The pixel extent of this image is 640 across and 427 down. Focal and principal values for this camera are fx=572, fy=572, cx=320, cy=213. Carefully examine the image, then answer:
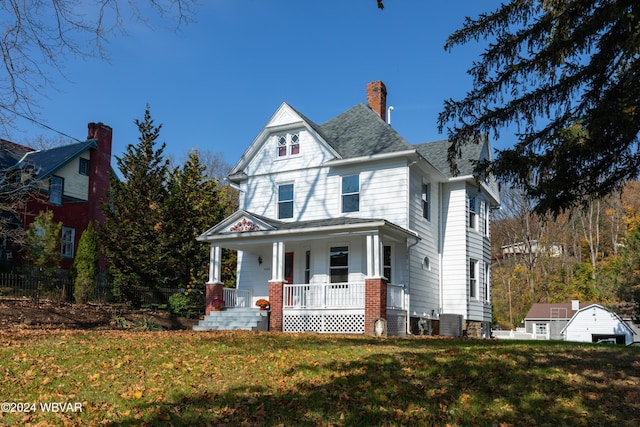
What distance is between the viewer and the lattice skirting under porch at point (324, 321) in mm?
17516

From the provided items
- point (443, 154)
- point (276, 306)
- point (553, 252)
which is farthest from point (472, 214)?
point (553, 252)

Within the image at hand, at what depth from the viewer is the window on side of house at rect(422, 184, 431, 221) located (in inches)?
828

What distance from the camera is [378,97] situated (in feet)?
78.4

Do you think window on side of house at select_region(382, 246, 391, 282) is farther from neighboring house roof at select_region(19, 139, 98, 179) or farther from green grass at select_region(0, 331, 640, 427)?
neighboring house roof at select_region(19, 139, 98, 179)

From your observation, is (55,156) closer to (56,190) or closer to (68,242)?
(56,190)

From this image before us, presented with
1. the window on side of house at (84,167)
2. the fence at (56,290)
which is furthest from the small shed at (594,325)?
the window on side of house at (84,167)

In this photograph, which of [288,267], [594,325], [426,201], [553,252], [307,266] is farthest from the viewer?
[553,252]

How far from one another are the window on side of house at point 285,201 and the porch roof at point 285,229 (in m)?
0.82

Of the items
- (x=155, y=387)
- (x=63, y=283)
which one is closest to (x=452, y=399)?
(x=155, y=387)

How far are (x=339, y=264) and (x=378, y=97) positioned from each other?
8063 mm

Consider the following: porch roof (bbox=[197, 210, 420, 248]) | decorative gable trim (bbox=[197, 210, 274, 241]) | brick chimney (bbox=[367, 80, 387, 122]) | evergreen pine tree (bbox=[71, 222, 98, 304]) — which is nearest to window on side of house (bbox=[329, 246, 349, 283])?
porch roof (bbox=[197, 210, 420, 248])

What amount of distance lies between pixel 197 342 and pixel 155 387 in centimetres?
426

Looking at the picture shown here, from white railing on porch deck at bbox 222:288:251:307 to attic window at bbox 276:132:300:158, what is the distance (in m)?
5.36

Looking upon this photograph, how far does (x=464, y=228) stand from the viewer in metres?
21.9
